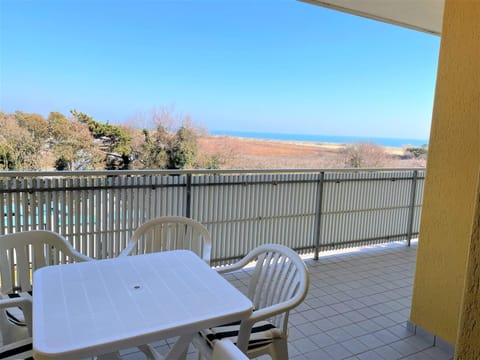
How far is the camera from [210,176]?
3.72m

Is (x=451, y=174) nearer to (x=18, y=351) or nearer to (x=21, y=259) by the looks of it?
(x=18, y=351)

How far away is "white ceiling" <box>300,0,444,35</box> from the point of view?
316 centimetres

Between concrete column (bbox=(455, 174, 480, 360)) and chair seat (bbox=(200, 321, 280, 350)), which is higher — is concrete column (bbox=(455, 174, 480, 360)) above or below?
above

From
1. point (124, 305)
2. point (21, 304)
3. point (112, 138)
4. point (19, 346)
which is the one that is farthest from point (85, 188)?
point (112, 138)

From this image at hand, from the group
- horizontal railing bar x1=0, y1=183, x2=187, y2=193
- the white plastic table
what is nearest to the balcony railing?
horizontal railing bar x1=0, y1=183, x2=187, y2=193

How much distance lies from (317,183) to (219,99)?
24.5m

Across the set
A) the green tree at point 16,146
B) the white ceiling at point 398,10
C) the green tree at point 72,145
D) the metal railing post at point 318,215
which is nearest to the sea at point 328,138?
the green tree at point 72,145

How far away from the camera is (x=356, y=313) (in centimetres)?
309

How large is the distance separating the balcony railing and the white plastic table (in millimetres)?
1359

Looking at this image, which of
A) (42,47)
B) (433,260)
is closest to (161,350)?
(433,260)

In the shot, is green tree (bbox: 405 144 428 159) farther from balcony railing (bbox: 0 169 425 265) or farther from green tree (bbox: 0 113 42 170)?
green tree (bbox: 0 113 42 170)

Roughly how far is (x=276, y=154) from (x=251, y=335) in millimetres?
23232

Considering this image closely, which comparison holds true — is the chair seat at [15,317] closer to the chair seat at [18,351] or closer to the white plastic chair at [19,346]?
the white plastic chair at [19,346]

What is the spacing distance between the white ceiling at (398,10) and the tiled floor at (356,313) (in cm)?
268
